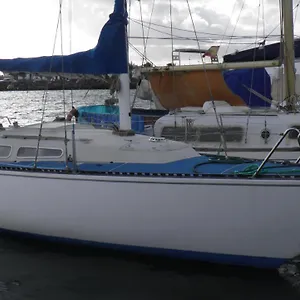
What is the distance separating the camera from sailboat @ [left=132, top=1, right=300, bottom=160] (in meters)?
11.7

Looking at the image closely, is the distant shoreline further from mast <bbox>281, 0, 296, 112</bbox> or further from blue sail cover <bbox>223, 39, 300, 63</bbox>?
blue sail cover <bbox>223, 39, 300, 63</bbox>

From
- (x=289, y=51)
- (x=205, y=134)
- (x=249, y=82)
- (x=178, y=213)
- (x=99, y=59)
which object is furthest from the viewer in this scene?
(x=249, y=82)

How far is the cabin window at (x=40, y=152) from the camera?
25.3 ft

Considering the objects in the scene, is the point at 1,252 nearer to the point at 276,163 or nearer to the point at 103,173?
the point at 103,173

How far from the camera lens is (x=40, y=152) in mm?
7812

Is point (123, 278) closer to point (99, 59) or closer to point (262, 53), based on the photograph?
point (99, 59)

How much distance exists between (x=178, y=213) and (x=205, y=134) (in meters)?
5.70

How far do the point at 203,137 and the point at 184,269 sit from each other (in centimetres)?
556

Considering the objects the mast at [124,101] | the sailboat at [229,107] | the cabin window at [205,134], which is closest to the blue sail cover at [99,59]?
the mast at [124,101]

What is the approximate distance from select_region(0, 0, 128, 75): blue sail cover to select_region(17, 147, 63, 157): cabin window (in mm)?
1187

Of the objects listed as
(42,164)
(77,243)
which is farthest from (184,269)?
(42,164)

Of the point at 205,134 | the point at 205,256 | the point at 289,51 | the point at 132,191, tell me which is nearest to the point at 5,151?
the point at 132,191

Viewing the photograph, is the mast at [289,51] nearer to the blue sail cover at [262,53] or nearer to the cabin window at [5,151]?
the blue sail cover at [262,53]

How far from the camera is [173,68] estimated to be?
48.0 ft
